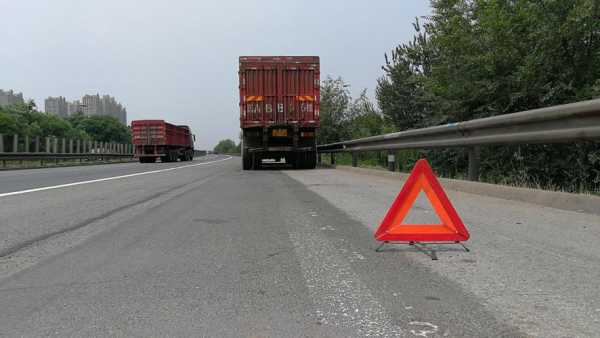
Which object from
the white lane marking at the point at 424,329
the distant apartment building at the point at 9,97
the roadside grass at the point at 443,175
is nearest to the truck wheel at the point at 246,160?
the roadside grass at the point at 443,175

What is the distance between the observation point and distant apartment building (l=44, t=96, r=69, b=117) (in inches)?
7062

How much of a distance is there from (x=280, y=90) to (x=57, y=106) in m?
187

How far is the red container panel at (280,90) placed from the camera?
60.9 feet

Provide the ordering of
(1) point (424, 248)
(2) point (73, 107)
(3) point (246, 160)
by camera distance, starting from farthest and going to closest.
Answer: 1. (2) point (73, 107)
2. (3) point (246, 160)
3. (1) point (424, 248)

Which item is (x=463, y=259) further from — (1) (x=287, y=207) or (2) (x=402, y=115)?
(2) (x=402, y=115)

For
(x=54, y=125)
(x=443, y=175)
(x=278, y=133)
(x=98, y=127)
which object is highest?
(x=98, y=127)

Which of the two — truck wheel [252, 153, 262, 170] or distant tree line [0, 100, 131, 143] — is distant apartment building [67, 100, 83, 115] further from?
truck wheel [252, 153, 262, 170]

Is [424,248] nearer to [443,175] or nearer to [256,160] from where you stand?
[443,175]

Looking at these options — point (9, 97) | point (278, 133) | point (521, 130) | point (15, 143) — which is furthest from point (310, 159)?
point (9, 97)

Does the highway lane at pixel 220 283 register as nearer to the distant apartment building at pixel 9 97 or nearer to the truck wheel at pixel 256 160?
the truck wheel at pixel 256 160

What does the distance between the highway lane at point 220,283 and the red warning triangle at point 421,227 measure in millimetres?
213

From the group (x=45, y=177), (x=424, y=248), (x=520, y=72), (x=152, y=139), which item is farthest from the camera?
(x=152, y=139)

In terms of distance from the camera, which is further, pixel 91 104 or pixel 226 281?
pixel 91 104

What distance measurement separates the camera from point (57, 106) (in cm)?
18012
